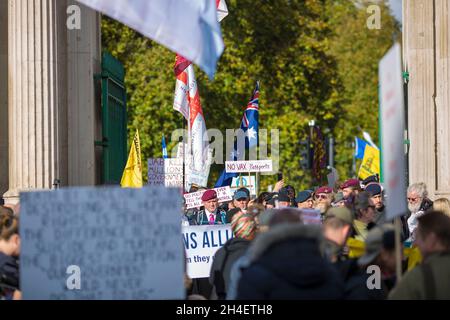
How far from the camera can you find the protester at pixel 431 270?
8.59 meters

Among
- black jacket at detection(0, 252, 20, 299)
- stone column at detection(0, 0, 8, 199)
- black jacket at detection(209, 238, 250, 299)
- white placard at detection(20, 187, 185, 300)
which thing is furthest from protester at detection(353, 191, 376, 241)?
stone column at detection(0, 0, 8, 199)

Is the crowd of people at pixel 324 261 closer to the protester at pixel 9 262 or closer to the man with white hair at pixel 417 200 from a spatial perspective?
the protester at pixel 9 262

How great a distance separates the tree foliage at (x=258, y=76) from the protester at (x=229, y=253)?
30.1 m

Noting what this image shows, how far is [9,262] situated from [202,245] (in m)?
5.27

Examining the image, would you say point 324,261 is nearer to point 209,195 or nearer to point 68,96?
point 209,195

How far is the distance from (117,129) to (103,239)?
12.6m

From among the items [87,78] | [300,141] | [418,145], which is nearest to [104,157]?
[87,78]

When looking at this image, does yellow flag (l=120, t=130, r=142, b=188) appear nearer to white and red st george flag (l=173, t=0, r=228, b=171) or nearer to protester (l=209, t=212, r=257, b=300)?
white and red st george flag (l=173, t=0, r=228, b=171)

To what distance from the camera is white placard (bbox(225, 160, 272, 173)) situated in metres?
23.0

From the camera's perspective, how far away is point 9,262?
10.4m

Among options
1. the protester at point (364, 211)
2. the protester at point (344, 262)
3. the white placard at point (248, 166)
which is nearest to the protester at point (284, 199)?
the protester at point (364, 211)

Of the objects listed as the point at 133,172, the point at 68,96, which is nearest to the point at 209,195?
the point at 133,172

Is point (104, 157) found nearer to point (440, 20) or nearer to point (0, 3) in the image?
point (0, 3)

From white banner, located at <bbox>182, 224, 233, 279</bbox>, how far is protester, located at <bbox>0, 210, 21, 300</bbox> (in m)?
4.42
